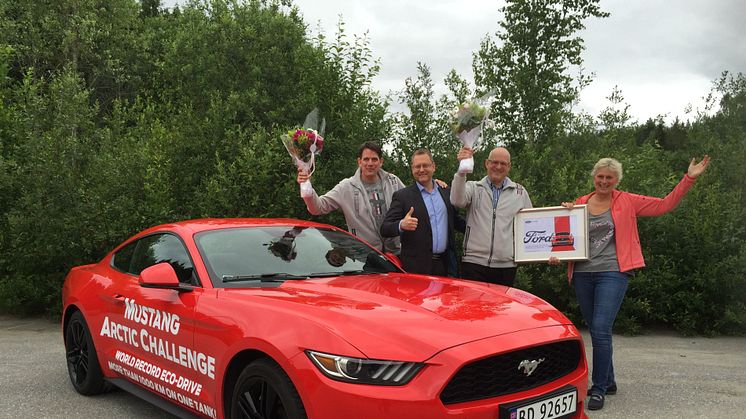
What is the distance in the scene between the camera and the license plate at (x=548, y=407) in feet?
9.12

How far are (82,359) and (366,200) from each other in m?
2.76

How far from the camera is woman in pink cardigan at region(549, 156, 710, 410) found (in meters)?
4.53

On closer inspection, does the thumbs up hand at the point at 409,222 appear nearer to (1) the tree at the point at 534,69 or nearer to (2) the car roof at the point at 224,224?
(2) the car roof at the point at 224,224

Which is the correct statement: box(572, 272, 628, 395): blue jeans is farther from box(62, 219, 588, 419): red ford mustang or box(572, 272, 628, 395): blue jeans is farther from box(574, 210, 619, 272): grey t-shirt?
box(62, 219, 588, 419): red ford mustang

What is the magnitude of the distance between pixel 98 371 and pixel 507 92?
786cm

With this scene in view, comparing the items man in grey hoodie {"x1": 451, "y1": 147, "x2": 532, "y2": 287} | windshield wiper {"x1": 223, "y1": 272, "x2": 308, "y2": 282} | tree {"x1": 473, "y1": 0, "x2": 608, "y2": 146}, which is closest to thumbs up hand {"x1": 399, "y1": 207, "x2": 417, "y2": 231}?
man in grey hoodie {"x1": 451, "y1": 147, "x2": 532, "y2": 287}

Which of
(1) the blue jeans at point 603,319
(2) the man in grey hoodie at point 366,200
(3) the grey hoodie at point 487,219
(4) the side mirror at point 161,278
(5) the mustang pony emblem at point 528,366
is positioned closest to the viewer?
(5) the mustang pony emblem at point 528,366

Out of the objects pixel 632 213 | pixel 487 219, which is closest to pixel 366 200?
pixel 487 219

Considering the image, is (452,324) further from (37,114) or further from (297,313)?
(37,114)

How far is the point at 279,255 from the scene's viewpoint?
4094 millimetres

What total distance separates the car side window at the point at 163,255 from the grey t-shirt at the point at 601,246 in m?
2.93

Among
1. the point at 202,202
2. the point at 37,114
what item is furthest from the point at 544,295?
the point at 37,114

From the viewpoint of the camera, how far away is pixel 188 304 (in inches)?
144

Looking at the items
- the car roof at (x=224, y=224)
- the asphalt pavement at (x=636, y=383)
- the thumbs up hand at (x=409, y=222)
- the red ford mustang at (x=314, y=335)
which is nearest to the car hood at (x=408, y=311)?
the red ford mustang at (x=314, y=335)
